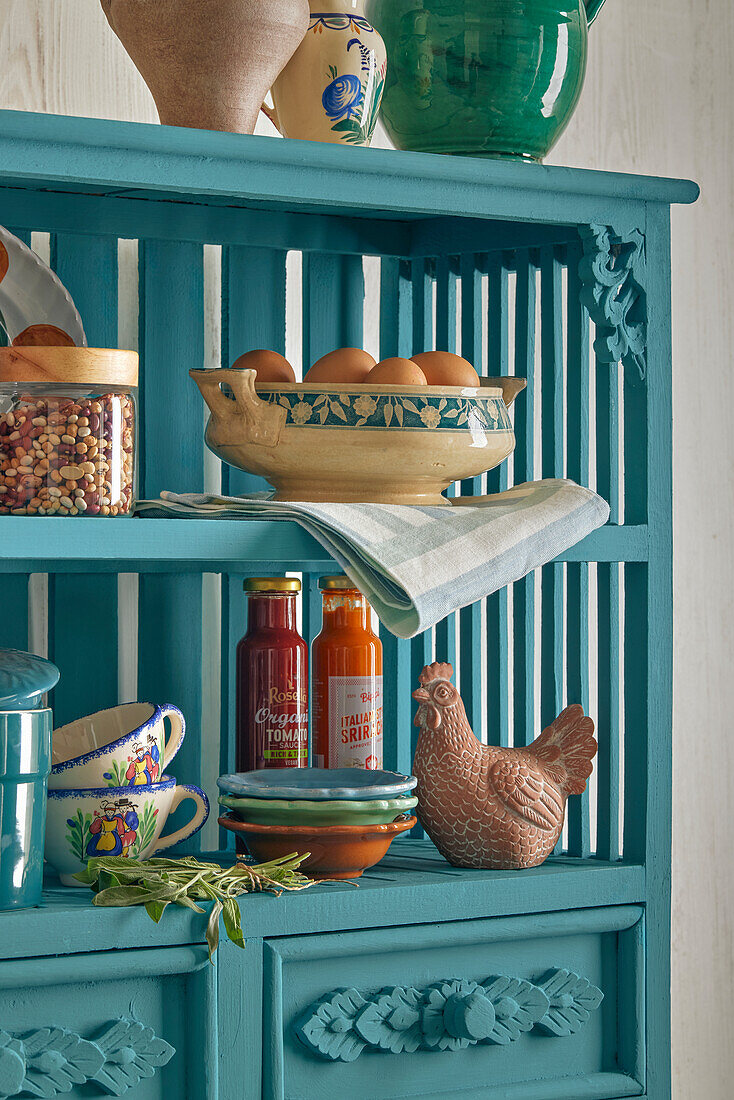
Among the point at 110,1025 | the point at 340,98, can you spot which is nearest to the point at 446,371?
the point at 340,98

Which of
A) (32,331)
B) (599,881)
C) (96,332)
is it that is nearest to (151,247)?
(96,332)

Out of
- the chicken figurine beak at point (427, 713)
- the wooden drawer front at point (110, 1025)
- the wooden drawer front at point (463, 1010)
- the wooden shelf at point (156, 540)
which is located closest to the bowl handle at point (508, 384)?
the wooden shelf at point (156, 540)

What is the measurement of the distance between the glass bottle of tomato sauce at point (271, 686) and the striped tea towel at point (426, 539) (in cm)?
17

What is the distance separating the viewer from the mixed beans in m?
1.28

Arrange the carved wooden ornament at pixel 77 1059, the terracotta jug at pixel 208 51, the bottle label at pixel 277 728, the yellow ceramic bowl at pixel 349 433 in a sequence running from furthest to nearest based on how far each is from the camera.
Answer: the bottle label at pixel 277 728 < the yellow ceramic bowl at pixel 349 433 < the terracotta jug at pixel 208 51 < the carved wooden ornament at pixel 77 1059

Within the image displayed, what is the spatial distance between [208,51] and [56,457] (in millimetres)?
402

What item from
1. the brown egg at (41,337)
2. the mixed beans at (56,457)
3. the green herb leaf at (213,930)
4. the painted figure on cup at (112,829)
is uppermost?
the brown egg at (41,337)

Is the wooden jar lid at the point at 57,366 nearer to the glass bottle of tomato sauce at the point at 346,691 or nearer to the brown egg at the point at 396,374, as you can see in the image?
the brown egg at the point at 396,374

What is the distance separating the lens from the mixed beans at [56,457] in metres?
1.28

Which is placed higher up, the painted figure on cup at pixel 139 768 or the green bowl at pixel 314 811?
the painted figure on cup at pixel 139 768

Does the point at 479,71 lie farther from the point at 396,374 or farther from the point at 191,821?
the point at 191,821

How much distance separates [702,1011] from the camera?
2.13 meters

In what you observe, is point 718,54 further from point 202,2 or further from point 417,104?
point 202,2

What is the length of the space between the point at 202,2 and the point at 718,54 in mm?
1086
